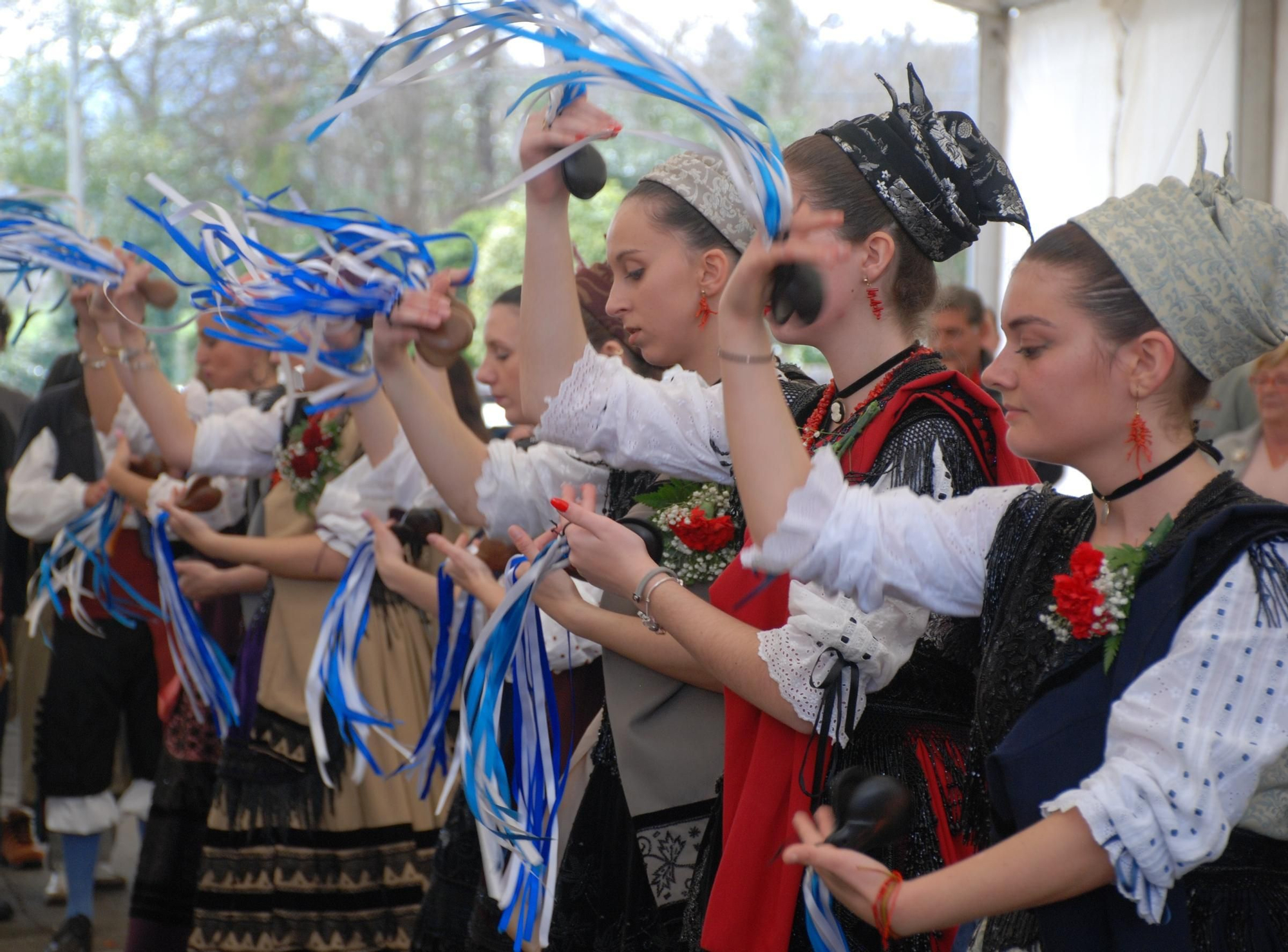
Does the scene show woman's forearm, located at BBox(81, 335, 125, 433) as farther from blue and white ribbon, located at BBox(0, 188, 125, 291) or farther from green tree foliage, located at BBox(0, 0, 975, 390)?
green tree foliage, located at BBox(0, 0, 975, 390)

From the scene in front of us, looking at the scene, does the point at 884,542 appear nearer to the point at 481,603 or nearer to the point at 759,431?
the point at 759,431

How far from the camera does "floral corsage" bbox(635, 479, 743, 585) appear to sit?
6.66 feet

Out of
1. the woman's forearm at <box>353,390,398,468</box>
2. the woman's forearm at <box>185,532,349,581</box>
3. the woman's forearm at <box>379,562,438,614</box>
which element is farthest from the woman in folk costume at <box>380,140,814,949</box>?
the woman's forearm at <box>185,532,349,581</box>

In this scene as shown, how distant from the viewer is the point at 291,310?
2.33 meters

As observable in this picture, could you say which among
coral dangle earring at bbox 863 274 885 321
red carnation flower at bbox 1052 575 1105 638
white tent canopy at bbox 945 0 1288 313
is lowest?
red carnation flower at bbox 1052 575 1105 638

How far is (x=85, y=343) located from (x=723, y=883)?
9.01 ft

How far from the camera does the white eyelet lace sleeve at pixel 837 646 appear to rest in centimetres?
158

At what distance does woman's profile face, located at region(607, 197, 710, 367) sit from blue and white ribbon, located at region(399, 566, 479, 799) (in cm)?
67

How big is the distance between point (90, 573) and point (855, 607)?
3322 mm

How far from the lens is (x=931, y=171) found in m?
1.79

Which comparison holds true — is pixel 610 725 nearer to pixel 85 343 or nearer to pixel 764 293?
pixel 764 293

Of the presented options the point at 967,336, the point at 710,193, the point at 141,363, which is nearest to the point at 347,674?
the point at 141,363

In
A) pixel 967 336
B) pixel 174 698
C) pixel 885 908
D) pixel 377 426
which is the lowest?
pixel 174 698

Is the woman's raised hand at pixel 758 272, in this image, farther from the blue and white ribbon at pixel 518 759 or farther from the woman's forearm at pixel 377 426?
the woman's forearm at pixel 377 426
